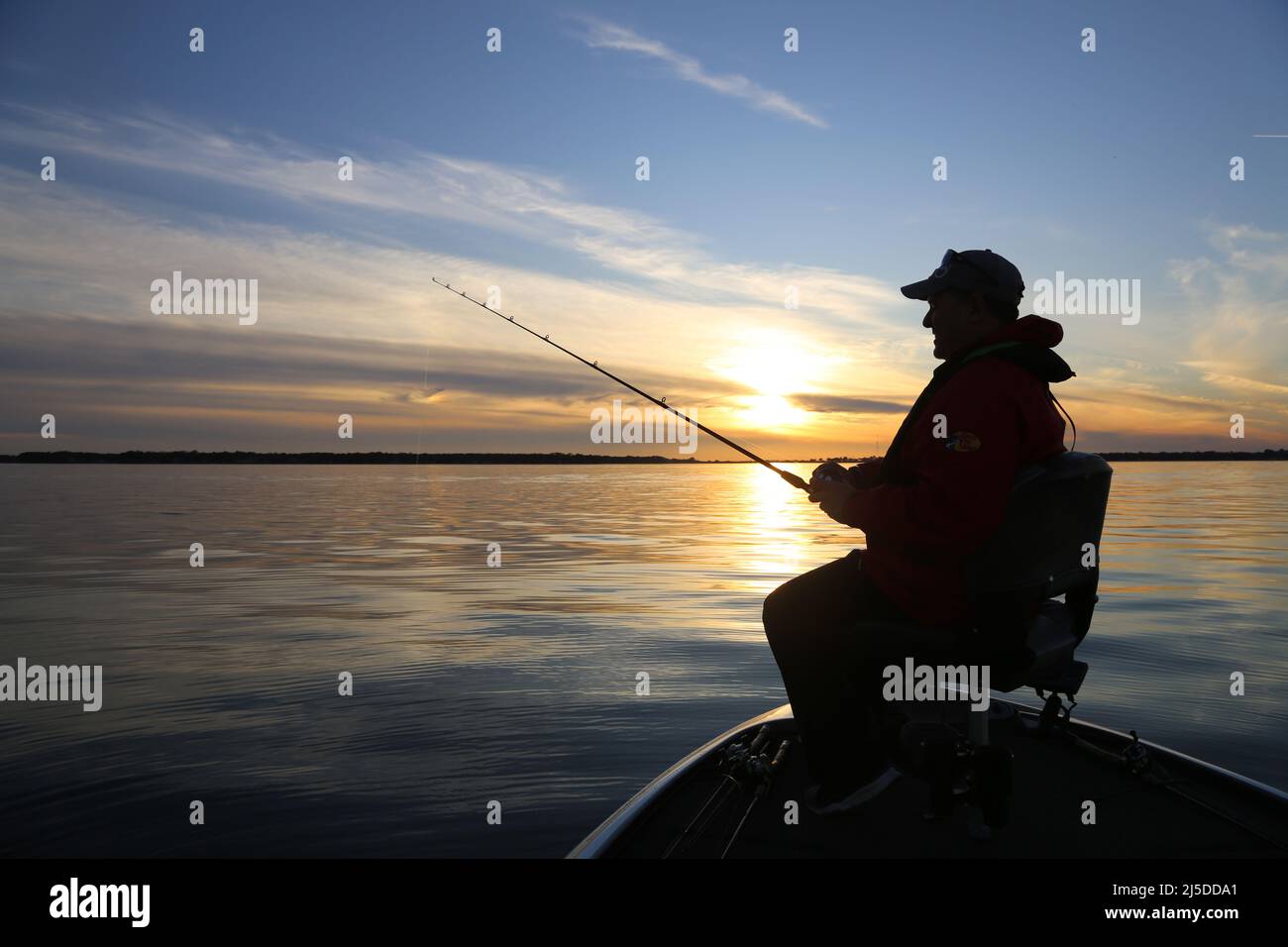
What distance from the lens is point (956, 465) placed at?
3.27 meters

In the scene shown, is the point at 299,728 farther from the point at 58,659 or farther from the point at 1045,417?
the point at 1045,417

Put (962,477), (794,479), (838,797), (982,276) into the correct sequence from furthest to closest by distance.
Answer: (794,479) → (838,797) → (982,276) → (962,477)

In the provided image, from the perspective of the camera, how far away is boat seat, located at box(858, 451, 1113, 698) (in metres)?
3.36

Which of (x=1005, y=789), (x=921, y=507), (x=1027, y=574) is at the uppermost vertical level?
(x=921, y=507)

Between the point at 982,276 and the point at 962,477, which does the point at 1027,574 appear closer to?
the point at 962,477

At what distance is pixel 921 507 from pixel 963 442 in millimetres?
277

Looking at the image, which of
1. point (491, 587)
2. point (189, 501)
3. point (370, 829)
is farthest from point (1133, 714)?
point (189, 501)

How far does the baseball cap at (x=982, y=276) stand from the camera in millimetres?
3689

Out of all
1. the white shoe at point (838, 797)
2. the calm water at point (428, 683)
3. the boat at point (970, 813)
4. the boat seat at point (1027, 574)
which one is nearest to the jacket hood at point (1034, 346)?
the boat seat at point (1027, 574)

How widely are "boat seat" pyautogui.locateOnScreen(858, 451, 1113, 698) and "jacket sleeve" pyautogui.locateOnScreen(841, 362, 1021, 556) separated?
5.1 inches

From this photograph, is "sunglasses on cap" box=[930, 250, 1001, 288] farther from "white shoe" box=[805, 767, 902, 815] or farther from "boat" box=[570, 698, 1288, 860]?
"white shoe" box=[805, 767, 902, 815]

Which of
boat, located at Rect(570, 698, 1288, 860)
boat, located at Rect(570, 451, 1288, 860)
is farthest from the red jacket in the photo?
boat, located at Rect(570, 698, 1288, 860)

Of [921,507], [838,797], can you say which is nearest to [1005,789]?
[838,797]

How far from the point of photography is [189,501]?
150ft
